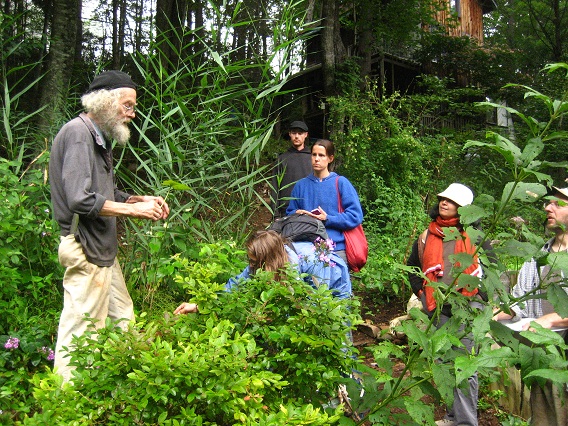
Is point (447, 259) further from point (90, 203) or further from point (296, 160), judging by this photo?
point (90, 203)

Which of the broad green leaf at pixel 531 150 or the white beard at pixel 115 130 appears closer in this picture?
the broad green leaf at pixel 531 150

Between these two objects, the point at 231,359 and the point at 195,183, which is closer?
the point at 231,359

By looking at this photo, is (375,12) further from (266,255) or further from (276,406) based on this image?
(276,406)

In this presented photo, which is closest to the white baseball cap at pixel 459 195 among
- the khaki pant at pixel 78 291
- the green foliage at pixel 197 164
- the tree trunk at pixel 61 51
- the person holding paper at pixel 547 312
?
the person holding paper at pixel 547 312

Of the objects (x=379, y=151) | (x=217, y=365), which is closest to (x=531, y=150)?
(x=217, y=365)

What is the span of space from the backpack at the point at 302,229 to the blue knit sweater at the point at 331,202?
0.51 meters

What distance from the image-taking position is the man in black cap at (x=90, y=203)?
9.44 feet

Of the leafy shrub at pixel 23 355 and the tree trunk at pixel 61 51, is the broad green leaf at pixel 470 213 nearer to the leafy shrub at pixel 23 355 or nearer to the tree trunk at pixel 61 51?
the leafy shrub at pixel 23 355

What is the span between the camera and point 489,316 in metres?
1.90

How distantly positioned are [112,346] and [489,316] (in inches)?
48.5

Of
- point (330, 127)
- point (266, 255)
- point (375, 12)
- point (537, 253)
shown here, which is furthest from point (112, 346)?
point (375, 12)

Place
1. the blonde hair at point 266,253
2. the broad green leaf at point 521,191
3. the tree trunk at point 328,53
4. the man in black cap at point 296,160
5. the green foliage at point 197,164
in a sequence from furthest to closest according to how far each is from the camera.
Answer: the tree trunk at point 328,53
the man in black cap at point 296,160
the green foliage at point 197,164
the blonde hair at point 266,253
the broad green leaf at point 521,191

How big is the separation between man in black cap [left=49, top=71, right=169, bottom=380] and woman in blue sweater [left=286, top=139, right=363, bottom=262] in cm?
151

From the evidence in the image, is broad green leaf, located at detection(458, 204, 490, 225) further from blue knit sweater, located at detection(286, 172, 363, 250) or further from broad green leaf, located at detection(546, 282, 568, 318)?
blue knit sweater, located at detection(286, 172, 363, 250)
